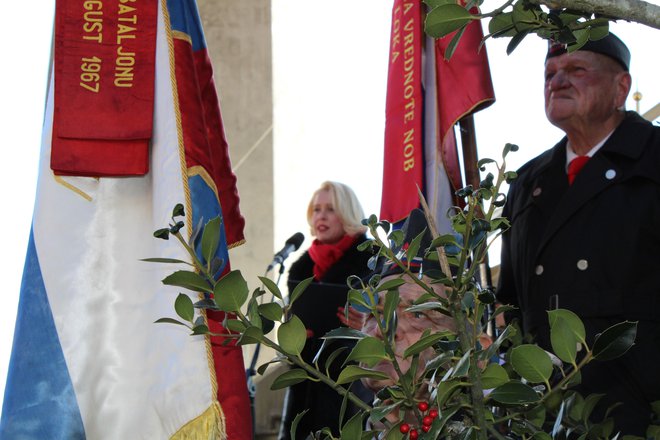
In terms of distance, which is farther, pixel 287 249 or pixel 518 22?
pixel 287 249

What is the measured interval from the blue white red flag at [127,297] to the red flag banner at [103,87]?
2 centimetres

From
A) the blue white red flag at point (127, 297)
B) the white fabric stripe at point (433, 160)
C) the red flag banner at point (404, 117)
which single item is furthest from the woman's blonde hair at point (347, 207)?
the blue white red flag at point (127, 297)

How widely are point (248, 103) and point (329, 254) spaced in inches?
188

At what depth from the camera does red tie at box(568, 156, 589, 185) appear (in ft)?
8.86

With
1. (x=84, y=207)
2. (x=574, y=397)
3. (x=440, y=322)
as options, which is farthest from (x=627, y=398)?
(x=84, y=207)

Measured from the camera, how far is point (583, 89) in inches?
109

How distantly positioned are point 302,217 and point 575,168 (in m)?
5.95

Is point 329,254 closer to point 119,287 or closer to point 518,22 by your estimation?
point 119,287

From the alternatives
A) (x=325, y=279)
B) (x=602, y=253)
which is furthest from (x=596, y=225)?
(x=325, y=279)

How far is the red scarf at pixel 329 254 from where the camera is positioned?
4023 millimetres

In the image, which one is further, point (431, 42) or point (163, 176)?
point (431, 42)

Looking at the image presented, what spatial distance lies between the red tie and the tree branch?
2008 millimetres

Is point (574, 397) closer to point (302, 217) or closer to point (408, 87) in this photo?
point (408, 87)

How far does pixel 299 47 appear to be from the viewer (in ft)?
29.1
